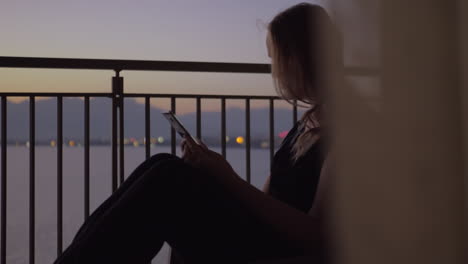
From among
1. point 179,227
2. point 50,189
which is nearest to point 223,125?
point 50,189

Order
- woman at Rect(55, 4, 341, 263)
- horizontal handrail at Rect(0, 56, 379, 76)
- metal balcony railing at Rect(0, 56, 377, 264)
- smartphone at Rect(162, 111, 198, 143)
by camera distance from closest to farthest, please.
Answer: woman at Rect(55, 4, 341, 263) < smartphone at Rect(162, 111, 198, 143) < horizontal handrail at Rect(0, 56, 379, 76) < metal balcony railing at Rect(0, 56, 377, 264)

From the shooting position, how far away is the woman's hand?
4.52 feet

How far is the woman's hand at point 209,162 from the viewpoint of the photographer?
54.3 inches

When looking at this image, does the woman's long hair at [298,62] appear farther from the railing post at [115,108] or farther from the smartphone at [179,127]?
the railing post at [115,108]

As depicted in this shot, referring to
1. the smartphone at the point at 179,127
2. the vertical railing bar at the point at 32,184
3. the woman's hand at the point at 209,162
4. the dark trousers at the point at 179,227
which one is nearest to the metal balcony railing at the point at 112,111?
the vertical railing bar at the point at 32,184

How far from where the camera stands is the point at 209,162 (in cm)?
141

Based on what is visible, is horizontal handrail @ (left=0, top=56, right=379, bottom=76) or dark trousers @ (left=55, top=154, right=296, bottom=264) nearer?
dark trousers @ (left=55, top=154, right=296, bottom=264)

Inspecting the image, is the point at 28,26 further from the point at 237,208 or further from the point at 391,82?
the point at 391,82

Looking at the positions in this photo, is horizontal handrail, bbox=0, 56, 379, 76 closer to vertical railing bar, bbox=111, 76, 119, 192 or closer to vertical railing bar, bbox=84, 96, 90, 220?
vertical railing bar, bbox=111, 76, 119, 192

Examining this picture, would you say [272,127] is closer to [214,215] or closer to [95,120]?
[95,120]

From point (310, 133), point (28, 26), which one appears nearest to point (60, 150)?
point (310, 133)

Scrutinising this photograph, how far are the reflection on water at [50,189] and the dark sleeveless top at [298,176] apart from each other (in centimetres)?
75

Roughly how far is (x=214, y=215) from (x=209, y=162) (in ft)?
0.57

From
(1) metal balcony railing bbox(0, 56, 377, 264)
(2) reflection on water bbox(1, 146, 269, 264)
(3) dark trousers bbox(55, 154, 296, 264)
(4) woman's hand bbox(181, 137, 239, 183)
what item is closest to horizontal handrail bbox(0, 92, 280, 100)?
(1) metal balcony railing bbox(0, 56, 377, 264)
